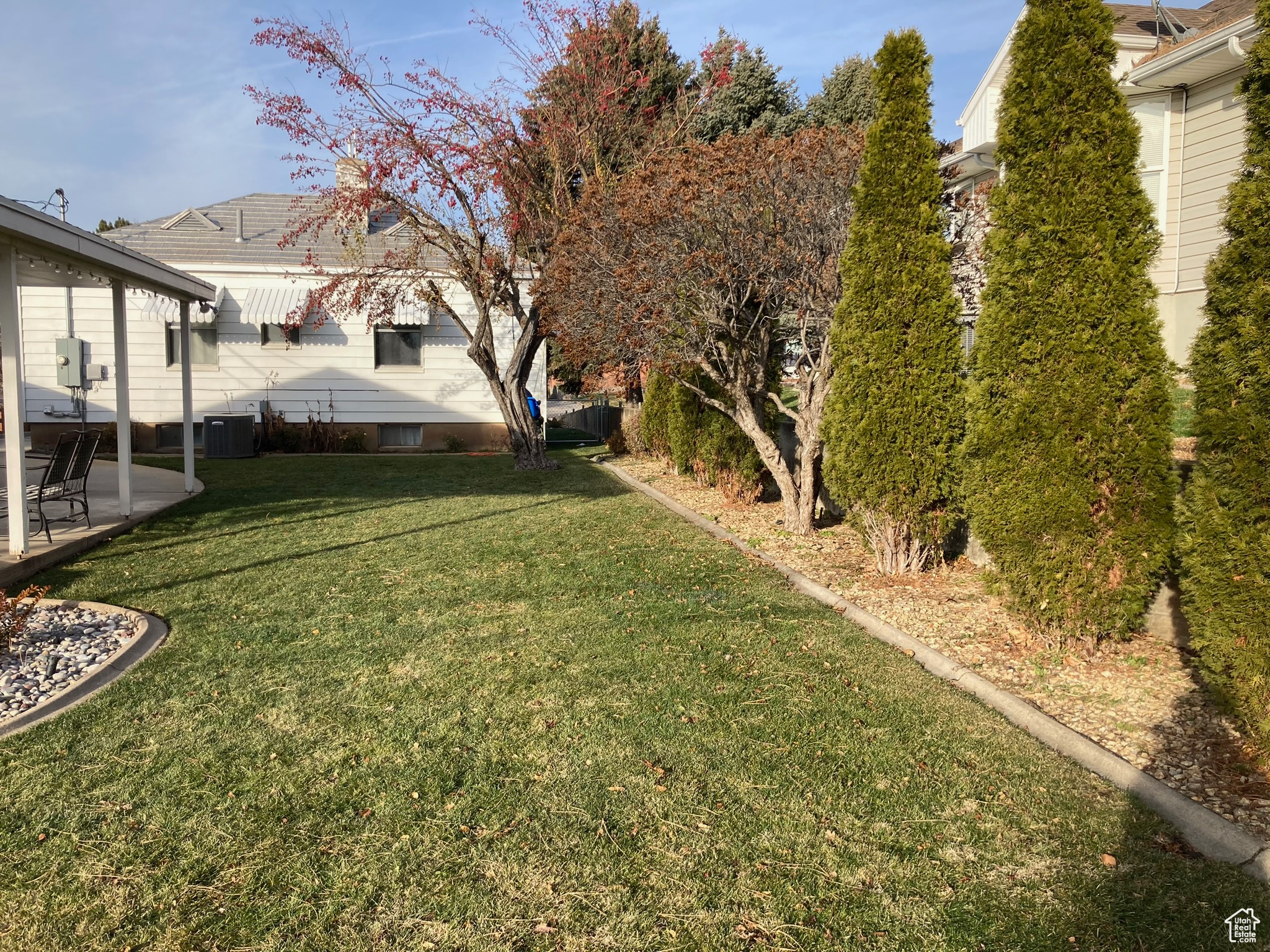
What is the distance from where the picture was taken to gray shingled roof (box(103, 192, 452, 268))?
20.6 m

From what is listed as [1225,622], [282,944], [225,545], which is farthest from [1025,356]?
[225,545]

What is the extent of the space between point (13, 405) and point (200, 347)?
14.7 meters

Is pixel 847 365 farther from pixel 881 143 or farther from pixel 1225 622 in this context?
pixel 1225 622

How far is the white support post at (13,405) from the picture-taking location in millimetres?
7320

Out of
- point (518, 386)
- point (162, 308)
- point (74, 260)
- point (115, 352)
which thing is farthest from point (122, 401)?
point (162, 308)

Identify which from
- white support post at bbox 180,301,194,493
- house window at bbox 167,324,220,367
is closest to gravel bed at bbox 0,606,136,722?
white support post at bbox 180,301,194,493

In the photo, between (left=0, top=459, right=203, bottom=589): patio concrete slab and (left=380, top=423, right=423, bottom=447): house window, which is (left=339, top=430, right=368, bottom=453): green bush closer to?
(left=380, top=423, right=423, bottom=447): house window

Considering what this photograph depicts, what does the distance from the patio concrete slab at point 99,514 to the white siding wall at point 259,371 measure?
466 cm

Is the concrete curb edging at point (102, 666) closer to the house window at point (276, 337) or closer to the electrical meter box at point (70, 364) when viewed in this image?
the house window at point (276, 337)

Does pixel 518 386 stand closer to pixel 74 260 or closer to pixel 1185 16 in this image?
pixel 74 260

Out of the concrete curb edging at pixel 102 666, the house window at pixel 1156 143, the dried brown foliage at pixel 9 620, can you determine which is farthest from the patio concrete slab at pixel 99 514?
the house window at pixel 1156 143

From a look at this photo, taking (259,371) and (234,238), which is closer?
(259,371)

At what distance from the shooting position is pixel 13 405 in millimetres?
7133

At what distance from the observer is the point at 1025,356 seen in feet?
17.6
